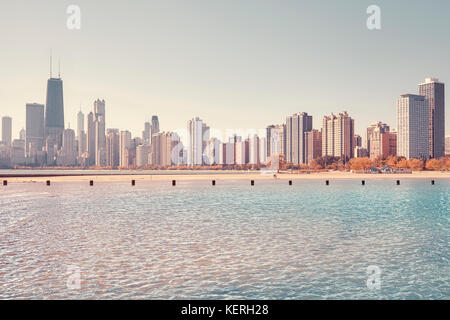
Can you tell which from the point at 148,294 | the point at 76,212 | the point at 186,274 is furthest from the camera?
the point at 76,212

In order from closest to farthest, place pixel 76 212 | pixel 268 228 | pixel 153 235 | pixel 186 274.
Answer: pixel 186 274, pixel 153 235, pixel 268 228, pixel 76 212

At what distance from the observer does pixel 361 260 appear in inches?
701

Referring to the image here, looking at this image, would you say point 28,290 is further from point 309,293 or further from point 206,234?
point 206,234

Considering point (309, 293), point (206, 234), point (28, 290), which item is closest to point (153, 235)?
point (206, 234)

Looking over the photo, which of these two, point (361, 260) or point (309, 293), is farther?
point (361, 260)

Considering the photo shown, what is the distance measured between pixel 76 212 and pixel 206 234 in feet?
58.4

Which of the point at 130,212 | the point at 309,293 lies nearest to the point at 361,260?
the point at 309,293

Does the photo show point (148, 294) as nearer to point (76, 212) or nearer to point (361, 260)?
point (361, 260)

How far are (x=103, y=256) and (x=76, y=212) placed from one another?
20161 mm

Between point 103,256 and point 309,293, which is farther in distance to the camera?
point 103,256

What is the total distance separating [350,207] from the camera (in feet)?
137
